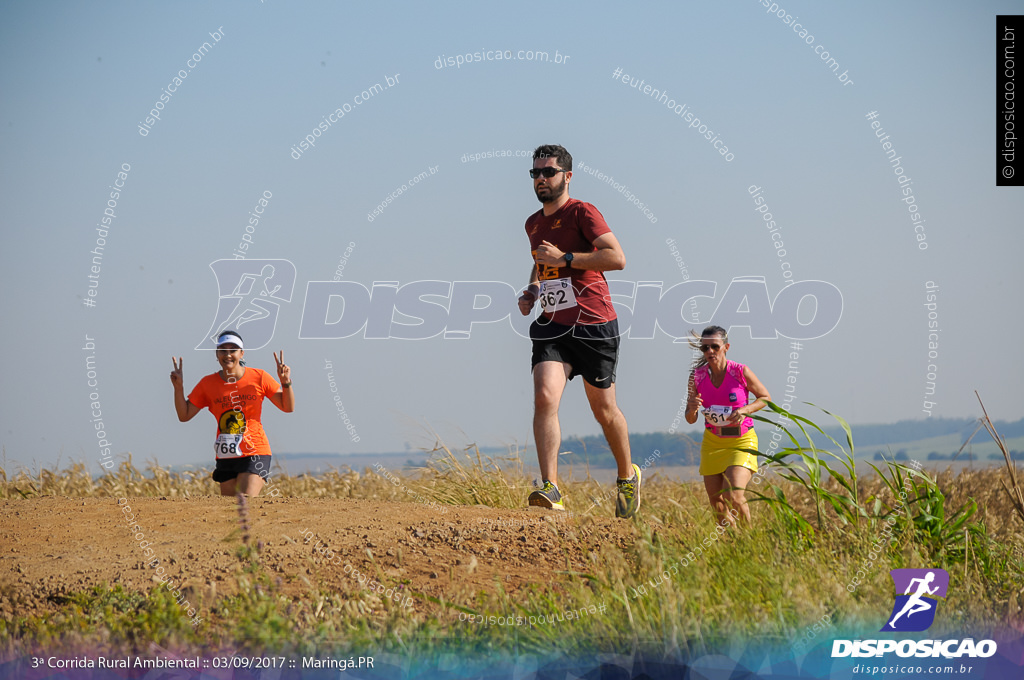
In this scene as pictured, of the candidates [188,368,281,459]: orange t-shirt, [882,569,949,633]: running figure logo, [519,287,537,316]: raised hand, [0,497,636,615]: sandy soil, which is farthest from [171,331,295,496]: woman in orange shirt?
[882,569,949,633]: running figure logo

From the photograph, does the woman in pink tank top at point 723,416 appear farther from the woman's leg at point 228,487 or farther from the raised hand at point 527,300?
the woman's leg at point 228,487

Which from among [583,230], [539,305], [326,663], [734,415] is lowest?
[326,663]

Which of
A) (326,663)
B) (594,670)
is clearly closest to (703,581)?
(594,670)

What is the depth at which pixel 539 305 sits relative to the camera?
5848mm

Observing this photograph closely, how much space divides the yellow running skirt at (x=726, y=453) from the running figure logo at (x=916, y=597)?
1.71 metres

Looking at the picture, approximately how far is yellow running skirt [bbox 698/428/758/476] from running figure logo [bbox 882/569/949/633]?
1708mm

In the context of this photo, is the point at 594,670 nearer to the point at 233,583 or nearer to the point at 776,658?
the point at 776,658

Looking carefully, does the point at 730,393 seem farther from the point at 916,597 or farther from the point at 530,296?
the point at 916,597

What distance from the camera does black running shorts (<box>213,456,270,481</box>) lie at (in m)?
6.57

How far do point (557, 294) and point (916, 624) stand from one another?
2.85 metres

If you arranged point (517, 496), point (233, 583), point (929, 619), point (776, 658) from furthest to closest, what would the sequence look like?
point (517, 496) < point (233, 583) < point (929, 619) < point (776, 658)

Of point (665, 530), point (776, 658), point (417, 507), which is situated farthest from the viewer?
point (417, 507)

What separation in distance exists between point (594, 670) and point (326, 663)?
3.44ft

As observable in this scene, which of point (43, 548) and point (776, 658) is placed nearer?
point (776, 658)
